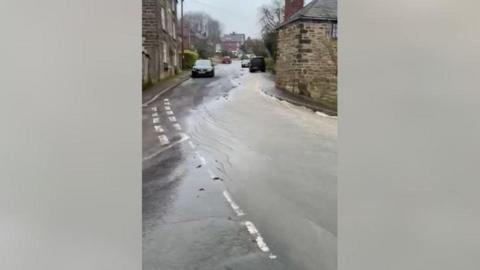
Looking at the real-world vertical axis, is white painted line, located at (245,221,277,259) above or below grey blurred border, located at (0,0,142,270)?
below

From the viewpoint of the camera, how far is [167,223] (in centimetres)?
219

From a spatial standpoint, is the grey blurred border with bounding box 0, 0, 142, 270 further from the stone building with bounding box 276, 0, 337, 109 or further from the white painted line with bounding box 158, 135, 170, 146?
the stone building with bounding box 276, 0, 337, 109

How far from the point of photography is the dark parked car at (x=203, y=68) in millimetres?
2625

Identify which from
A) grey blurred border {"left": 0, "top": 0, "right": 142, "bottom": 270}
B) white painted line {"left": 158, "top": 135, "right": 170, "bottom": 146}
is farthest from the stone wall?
grey blurred border {"left": 0, "top": 0, "right": 142, "bottom": 270}

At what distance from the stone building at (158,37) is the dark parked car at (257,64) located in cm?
42

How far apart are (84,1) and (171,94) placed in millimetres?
618

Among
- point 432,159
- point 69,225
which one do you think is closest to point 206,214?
point 69,225

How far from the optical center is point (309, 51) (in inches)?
98.0

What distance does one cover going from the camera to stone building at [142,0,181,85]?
7.68 feet

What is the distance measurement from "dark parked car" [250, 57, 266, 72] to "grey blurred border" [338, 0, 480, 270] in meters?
0.49

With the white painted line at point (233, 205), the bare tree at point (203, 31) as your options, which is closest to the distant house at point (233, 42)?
the bare tree at point (203, 31)

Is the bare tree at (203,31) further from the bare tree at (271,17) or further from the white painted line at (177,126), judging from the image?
the white painted line at (177,126)

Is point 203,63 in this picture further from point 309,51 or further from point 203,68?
point 309,51

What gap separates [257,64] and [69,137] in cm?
108
